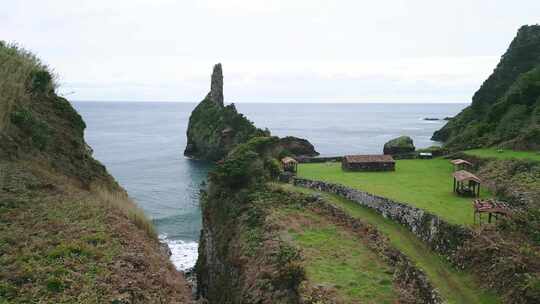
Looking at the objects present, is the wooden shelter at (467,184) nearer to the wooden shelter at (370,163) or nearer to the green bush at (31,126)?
the wooden shelter at (370,163)

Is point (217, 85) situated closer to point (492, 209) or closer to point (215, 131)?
point (215, 131)

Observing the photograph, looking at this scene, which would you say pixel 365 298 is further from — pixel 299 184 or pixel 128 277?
pixel 299 184

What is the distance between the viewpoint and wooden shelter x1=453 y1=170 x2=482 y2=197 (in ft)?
78.0

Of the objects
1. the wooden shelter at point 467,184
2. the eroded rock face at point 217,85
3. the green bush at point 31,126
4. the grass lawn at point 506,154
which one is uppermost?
the eroded rock face at point 217,85

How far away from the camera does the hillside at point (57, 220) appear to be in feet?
44.0

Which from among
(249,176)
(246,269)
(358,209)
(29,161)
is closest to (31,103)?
(29,161)

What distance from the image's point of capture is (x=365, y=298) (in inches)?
682

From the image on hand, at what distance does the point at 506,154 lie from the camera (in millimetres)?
31531

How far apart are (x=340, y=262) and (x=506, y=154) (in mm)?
18224

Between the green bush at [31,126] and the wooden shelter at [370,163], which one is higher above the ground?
the green bush at [31,126]

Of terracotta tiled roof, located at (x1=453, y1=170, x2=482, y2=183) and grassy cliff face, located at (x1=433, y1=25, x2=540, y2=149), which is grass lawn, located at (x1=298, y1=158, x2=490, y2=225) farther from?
grassy cliff face, located at (x1=433, y1=25, x2=540, y2=149)

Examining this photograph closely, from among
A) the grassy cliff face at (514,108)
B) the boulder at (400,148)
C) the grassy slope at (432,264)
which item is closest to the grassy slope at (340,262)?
the grassy slope at (432,264)

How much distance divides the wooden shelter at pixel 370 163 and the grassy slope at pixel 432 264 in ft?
26.4

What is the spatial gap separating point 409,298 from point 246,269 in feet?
27.9
